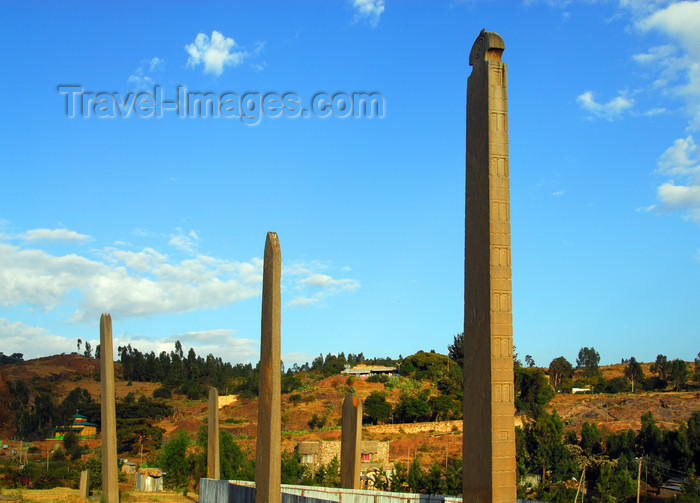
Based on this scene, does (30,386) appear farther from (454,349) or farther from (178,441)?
(178,441)

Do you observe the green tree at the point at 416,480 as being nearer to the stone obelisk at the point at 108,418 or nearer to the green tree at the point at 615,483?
the green tree at the point at 615,483

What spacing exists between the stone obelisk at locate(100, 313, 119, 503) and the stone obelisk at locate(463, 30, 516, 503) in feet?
28.7

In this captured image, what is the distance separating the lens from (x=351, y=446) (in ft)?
34.5

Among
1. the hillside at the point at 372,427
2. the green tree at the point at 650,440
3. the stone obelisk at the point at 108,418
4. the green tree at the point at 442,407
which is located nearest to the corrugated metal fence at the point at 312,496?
the stone obelisk at the point at 108,418

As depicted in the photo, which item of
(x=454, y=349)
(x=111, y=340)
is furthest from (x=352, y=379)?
(x=111, y=340)

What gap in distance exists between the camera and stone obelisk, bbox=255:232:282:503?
7.37 metres

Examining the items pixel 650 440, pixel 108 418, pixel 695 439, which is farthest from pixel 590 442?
pixel 108 418

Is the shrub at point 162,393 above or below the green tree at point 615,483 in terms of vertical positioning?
below

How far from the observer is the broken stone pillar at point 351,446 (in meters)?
10.4

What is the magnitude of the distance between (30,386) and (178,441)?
6612 centimetres

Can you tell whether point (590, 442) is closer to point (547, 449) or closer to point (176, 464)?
point (547, 449)

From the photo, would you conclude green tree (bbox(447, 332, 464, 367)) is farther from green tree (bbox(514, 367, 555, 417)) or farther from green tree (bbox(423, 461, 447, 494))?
green tree (bbox(423, 461, 447, 494))

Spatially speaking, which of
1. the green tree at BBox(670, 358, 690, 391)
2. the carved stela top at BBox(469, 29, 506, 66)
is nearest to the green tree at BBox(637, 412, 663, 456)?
the carved stela top at BBox(469, 29, 506, 66)

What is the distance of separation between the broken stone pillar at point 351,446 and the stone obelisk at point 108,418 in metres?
4.81
